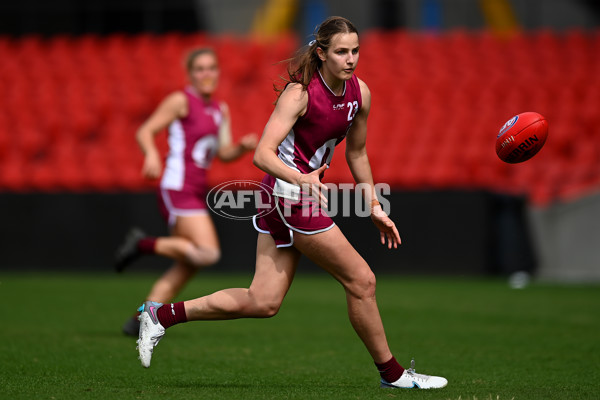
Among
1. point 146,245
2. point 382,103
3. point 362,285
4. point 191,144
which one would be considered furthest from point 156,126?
point 382,103

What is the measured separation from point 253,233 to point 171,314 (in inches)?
312

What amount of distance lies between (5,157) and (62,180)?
63.3 inches

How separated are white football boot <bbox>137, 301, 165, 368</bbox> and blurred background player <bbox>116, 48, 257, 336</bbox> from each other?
2.02m

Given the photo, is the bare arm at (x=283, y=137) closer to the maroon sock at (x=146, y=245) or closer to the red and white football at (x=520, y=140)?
the red and white football at (x=520, y=140)

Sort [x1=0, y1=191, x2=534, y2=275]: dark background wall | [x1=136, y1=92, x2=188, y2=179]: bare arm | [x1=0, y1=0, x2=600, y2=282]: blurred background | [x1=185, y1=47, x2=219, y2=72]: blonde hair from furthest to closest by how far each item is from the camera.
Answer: [x1=0, y1=0, x2=600, y2=282]: blurred background
[x1=0, y1=191, x2=534, y2=275]: dark background wall
[x1=185, y1=47, x2=219, y2=72]: blonde hair
[x1=136, y1=92, x2=188, y2=179]: bare arm

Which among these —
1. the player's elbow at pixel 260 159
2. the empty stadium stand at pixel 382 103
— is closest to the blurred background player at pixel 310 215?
the player's elbow at pixel 260 159

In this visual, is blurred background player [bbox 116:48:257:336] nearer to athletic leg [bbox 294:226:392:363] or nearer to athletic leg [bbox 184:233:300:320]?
athletic leg [bbox 184:233:300:320]

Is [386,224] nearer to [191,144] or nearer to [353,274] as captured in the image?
[353,274]

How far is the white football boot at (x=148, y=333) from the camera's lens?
5141 millimetres

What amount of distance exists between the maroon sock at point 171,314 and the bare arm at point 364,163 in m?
1.22

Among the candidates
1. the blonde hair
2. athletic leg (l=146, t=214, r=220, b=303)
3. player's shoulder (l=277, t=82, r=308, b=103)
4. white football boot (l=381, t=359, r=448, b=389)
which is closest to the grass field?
white football boot (l=381, t=359, r=448, b=389)

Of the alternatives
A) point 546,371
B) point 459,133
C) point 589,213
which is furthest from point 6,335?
point 459,133

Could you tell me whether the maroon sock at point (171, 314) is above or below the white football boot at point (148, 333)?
above

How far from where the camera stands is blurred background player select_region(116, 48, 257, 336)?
7.40 m
